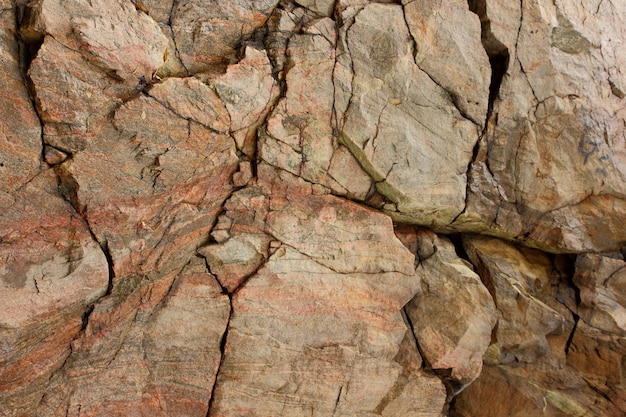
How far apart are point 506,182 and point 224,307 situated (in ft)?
15.2

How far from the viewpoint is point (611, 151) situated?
6582 millimetres

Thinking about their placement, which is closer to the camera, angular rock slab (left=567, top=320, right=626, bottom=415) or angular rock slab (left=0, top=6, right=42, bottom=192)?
angular rock slab (left=0, top=6, right=42, bottom=192)

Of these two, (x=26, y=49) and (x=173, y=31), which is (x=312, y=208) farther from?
(x=26, y=49)

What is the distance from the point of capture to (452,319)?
5852 mm

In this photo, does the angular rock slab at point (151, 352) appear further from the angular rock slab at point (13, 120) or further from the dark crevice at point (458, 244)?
the dark crevice at point (458, 244)

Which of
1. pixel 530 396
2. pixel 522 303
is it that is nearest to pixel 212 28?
pixel 522 303

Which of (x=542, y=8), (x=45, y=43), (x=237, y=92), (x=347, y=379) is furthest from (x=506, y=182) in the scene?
(x=45, y=43)

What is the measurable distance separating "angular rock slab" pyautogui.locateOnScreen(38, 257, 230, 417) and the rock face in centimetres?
2

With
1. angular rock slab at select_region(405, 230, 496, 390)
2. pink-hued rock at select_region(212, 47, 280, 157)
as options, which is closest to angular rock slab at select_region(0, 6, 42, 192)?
pink-hued rock at select_region(212, 47, 280, 157)

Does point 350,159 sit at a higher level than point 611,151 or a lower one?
lower

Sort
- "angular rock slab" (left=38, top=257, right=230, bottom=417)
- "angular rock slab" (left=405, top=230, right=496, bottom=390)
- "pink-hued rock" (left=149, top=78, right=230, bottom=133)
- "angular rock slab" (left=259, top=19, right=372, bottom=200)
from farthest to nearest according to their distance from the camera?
"angular rock slab" (left=405, top=230, right=496, bottom=390) < "angular rock slab" (left=259, top=19, right=372, bottom=200) < "pink-hued rock" (left=149, top=78, right=230, bottom=133) < "angular rock slab" (left=38, top=257, right=230, bottom=417)

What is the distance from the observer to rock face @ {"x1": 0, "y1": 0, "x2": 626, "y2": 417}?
14.7ft

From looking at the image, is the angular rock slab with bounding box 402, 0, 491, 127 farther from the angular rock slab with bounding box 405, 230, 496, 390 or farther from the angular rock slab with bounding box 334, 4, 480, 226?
the angular rock slab with bounding box 405, 230, 496, 390

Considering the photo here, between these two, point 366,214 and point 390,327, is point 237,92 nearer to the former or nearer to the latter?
point 366,214
